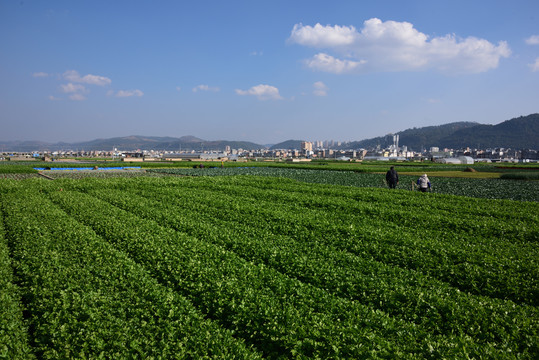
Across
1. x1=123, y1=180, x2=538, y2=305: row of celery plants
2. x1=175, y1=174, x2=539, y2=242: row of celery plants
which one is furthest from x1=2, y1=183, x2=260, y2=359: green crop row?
x1=175, y1=174, x2=539, y2=242: row of celery plants

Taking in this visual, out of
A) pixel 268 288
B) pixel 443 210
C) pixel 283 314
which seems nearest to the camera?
pixel 283 314

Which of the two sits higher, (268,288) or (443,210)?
(268,288)

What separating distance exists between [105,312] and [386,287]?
6.79 meters

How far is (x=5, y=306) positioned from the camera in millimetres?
7816

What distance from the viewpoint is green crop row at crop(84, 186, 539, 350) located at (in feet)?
22.6

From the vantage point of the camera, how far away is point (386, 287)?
8.48 meters

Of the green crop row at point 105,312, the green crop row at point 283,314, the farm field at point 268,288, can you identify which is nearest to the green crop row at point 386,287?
the farm field at point 268,288

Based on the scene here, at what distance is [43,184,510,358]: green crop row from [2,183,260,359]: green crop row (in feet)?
1.84

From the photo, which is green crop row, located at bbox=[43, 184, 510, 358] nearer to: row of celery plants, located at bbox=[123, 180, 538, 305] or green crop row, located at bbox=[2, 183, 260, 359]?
green crop row, located at bbox=[2, 183, 260, 359]

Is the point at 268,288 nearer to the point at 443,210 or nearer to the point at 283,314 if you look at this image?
the point at 283,314

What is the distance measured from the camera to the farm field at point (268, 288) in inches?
247

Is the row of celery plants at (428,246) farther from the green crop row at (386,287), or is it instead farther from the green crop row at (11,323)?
the green crop row at (11,323)

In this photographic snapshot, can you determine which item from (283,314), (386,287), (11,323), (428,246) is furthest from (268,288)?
(428,246)

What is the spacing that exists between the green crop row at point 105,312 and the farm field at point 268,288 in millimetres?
→ 34
